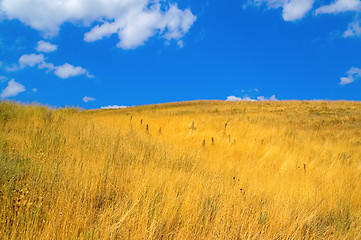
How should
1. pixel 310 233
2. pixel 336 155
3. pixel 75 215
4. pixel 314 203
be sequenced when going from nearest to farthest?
pixel 75 215 < pixel 310 233 < pixel 314 203 < pixel 336 155

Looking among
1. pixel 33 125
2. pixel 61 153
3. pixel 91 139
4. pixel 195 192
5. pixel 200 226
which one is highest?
pixel 33 125

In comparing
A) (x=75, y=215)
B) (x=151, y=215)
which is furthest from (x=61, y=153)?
(x=151, y=215)

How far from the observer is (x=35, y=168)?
3.46 metres

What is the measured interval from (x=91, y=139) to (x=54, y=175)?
2618mm

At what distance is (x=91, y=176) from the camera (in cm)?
369

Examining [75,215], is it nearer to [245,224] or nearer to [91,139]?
[245,224]

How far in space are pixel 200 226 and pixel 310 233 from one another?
185cm

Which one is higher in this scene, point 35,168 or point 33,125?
point 33,125

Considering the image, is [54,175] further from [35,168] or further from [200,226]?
[200,226]

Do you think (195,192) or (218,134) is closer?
(195,192)

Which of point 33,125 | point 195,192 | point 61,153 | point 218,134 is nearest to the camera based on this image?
point 195,192

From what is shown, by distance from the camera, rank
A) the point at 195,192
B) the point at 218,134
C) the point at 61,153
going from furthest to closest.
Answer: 1. the point at 218,134
2. the point at 61,153
3. the point at 195,192

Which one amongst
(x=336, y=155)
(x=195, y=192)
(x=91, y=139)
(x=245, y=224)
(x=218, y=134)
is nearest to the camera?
(x=245, y=224)

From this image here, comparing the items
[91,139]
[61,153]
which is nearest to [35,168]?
[61,153]
